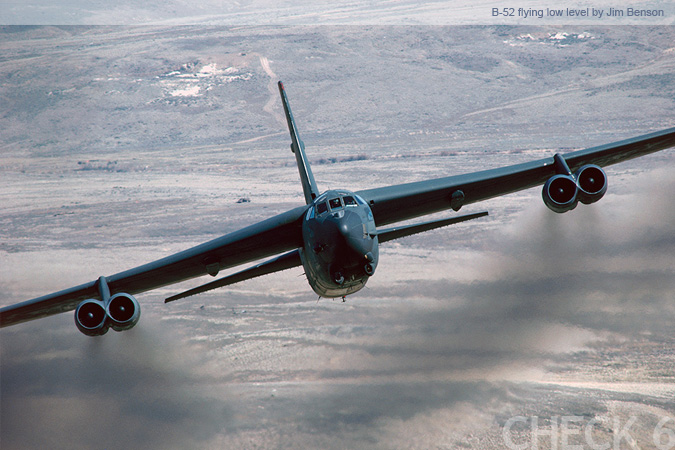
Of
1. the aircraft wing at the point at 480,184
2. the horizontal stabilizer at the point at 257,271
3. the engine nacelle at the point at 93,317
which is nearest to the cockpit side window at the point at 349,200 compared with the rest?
the aircraft wing at the point at 480,184

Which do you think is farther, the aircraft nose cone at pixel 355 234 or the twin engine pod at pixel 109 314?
the twin engine pod at pixel 109 314

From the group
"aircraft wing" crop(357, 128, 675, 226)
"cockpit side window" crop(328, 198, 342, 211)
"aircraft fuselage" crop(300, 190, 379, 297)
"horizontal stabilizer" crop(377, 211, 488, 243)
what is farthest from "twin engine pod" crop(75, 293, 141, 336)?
"aircraft wing" crop(357, 128, 675, 226)

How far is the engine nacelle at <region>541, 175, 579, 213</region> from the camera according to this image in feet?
77.1

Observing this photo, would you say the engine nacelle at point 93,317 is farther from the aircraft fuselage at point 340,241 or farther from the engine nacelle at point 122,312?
the aircraft fuselage at point 340,241

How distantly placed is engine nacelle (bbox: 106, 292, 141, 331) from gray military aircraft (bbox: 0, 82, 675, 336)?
3 centimetres

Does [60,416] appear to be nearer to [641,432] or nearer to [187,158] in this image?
[641,432]

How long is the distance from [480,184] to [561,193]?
369 centimetres

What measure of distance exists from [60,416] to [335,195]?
47.0m

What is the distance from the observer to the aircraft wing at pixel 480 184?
25.5m

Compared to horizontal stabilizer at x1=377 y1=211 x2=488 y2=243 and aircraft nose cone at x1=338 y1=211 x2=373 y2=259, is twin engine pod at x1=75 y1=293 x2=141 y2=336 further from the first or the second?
horizontal stabilizer at x1=377 y1=211 x2=488 y2=243

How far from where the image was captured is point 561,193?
2372cm

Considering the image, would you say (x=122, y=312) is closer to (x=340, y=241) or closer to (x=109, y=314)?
(x=109, y=314)

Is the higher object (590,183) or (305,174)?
(305,174)

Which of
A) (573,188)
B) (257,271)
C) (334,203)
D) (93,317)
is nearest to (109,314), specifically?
(93,317)
